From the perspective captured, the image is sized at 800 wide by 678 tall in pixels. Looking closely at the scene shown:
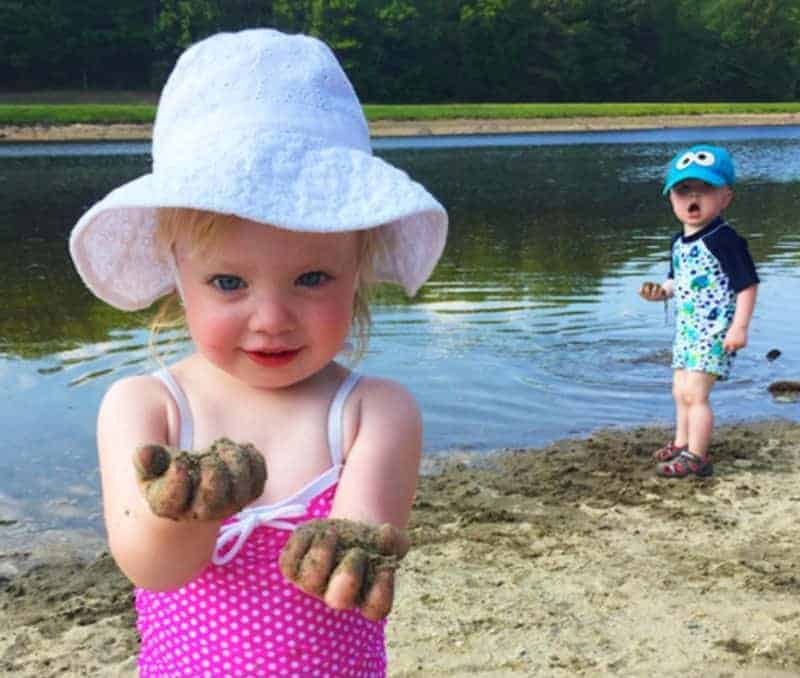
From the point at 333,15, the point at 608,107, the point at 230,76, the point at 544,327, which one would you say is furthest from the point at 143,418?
the point at 333,15

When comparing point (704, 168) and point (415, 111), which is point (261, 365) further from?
point (415, 111)

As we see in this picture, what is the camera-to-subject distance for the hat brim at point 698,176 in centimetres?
516

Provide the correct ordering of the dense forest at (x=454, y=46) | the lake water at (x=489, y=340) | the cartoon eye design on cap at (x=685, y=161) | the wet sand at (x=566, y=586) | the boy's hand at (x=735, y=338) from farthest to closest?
1. the dense forest at (x=454, y=46)
2. the lake water at (x=489, y=340)
3. the cartoon eye design on cap at (x=685, y=161)
4. the boy's hand at (x=735, y=338)
5. the wet sand at (x=566, y=586)

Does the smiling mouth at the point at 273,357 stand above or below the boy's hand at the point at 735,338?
above

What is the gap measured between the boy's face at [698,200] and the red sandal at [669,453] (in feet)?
3.48

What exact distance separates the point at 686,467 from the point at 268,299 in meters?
3.91

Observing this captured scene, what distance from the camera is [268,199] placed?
5.15 ft

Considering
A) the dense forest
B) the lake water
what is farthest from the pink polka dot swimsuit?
the dense forest

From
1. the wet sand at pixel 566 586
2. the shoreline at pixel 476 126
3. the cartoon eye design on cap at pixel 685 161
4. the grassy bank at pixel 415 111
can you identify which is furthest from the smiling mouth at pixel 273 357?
the grassy bank at pixel 415 111

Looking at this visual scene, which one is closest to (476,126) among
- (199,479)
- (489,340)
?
(489,340)

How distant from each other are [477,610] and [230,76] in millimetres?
2381

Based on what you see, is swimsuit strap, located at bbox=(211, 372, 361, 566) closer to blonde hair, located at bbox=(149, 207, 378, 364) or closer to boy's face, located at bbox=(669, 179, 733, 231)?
blonde hair, located at bbox=(149, 207, 378, 364)

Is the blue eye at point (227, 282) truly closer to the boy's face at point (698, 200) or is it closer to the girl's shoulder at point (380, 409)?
the girl's shoulder at point (380, 409)

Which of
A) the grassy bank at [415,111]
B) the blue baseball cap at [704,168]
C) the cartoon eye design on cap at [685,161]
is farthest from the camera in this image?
the grassy bank at [415,111]
